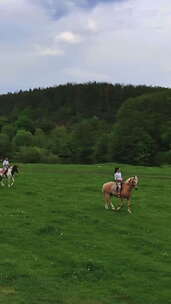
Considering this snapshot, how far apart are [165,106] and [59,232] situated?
3310 inches

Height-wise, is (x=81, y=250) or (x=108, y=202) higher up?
(x=108, y=202)

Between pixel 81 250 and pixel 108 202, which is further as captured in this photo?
pixel 108 202

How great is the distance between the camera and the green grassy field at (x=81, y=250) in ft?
51.2

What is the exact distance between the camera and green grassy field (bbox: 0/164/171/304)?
15.6 meters

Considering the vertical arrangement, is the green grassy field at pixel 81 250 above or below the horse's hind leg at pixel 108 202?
below

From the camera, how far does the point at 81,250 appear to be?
20281 millimetres

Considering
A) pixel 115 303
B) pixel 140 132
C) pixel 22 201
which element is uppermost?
pixel 140 132

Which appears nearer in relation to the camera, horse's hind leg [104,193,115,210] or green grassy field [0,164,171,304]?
green grassy field [0,164,171,304]

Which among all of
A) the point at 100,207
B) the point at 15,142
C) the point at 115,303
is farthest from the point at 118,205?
the point at 15,142

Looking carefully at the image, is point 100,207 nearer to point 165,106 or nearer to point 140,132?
point 140,132

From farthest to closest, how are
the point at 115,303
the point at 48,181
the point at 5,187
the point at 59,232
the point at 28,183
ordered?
1. the point at 48,181
2. the point at 28,183
3. the point at 5,187
4. the point at 59,232
5. the point at 115,303

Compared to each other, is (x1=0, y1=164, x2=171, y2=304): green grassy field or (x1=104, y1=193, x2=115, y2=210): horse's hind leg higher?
(x1=104, y1=193, x2=115, y2=210): horse's hind leg

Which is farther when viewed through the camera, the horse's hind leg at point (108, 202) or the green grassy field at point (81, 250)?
the horse's hind leg at point (108, 202)

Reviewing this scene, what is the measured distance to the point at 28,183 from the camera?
4138cm
